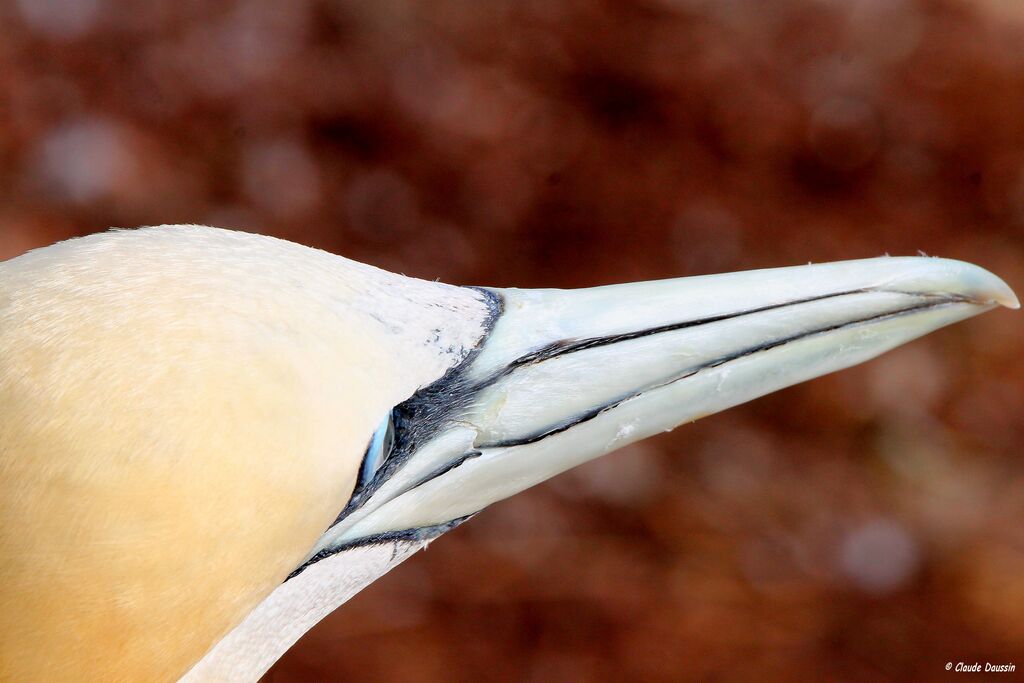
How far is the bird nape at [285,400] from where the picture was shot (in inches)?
47.8

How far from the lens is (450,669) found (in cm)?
365

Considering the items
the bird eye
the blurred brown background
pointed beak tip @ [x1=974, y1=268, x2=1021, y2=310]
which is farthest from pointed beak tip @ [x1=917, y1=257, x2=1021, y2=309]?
the blurred brown background

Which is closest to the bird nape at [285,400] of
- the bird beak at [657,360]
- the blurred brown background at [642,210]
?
the bird beak at [657,360]

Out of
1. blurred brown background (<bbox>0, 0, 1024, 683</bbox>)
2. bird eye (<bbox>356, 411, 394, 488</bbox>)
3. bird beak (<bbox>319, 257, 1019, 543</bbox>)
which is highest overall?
blurred brown background (<bbox>0, 0, 1024, 683</bbox>)

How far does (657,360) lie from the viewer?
1.67m

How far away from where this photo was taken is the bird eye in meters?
1.55

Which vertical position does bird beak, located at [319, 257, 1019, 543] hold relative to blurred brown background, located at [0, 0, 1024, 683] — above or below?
below

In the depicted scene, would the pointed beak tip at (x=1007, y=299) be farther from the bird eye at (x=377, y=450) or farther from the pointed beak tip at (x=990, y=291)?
the bird eye at (x=377, y=450)

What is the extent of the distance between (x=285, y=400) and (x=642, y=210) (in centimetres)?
280

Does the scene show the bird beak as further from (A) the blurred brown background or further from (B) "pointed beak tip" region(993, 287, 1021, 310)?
(A) the blurred brown background

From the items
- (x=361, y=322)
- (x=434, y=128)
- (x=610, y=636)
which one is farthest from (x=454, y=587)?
(x=361, y=322)

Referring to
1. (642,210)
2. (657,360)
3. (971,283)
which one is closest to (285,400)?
(657,360)

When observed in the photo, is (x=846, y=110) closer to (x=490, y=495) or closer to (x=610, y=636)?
(x=610, y=636)

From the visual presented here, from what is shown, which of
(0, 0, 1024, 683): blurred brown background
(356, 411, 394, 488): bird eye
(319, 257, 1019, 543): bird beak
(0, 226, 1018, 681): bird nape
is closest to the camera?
(0, 226, 1018, 681): bird nape
